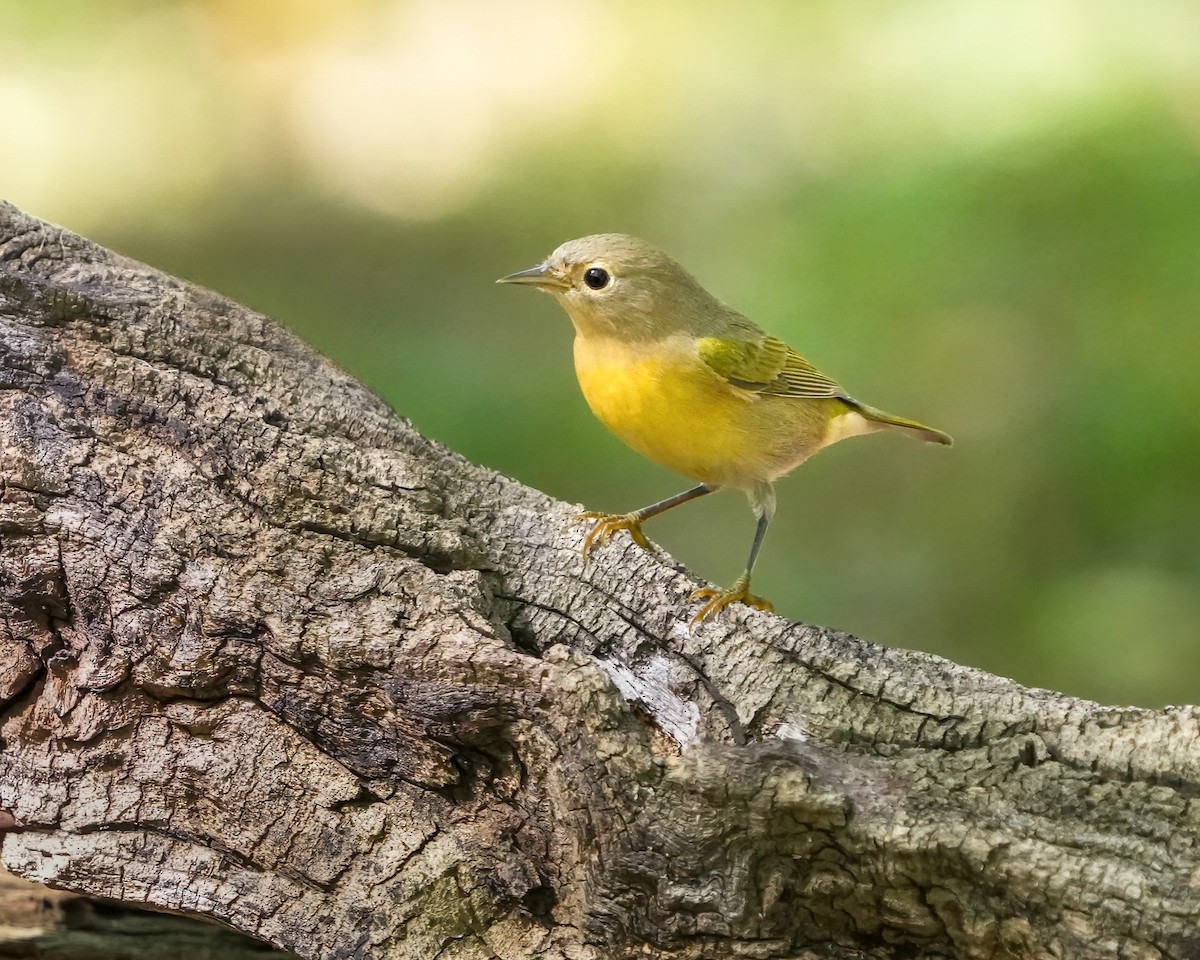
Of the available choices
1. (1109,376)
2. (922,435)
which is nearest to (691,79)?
(1109,376)

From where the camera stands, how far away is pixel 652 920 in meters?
1.90

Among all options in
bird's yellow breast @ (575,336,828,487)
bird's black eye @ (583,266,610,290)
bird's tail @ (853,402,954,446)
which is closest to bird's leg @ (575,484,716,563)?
bird's yellow breast @ (575,336,828,487)

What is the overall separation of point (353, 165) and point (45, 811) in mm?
5659

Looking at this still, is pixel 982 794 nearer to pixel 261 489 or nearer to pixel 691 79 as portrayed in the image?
pixel 261 489

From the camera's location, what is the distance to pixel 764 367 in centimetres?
321

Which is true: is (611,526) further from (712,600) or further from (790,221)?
(790,221)

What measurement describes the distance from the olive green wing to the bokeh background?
5.44 feet

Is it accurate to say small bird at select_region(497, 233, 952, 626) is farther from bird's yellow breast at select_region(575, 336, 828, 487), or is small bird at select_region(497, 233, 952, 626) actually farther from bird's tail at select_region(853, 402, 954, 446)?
bird's tail at select_region(853, 402, 954, 446)

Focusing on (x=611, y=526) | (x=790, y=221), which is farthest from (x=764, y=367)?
(x=790, y=221)

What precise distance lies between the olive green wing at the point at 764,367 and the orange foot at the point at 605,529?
1.92 feet

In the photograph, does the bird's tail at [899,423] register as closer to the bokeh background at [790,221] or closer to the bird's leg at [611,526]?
the bird's leg at [611,526]

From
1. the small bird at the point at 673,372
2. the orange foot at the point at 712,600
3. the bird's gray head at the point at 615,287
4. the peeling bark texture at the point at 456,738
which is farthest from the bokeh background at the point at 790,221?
the peeling bark texture at the point at 456,738

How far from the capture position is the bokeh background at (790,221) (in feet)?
15.8

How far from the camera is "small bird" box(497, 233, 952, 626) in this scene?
298 cm
